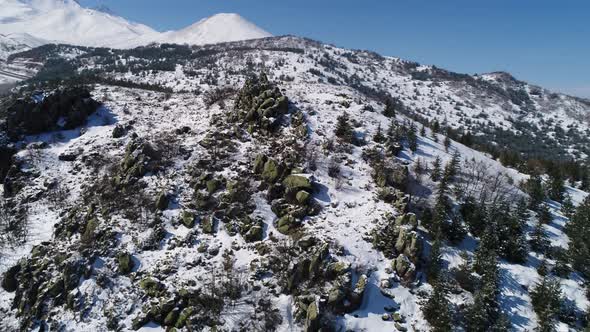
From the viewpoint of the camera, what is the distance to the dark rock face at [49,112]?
56562 mm

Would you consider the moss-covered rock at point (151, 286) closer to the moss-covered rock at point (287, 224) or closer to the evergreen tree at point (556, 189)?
the moss-covered rock at point (287, 224)

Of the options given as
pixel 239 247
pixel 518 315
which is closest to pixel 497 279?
pixel 518 315

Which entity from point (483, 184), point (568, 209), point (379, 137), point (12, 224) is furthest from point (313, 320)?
point (12, 224)

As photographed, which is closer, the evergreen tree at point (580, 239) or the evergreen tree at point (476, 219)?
the evergreen tree at point (580, 239)

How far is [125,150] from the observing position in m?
50.2

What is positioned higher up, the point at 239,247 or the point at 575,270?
the point at 575,270

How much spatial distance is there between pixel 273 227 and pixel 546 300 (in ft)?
85.7

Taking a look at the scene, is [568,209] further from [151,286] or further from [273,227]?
[151,286]

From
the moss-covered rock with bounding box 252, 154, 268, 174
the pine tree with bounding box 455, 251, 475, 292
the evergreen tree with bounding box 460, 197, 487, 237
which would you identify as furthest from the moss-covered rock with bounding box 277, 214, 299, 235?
the evergreen tree with bounding box 460, 197, 487, 237

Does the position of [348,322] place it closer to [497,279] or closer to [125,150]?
[497,279]

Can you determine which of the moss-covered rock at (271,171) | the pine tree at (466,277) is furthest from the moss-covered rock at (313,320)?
the moss-covered rock at (271,171)

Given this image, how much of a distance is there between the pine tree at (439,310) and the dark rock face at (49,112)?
213 feet

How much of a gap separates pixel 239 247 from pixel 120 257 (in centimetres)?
1290

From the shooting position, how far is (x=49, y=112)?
58750mm
